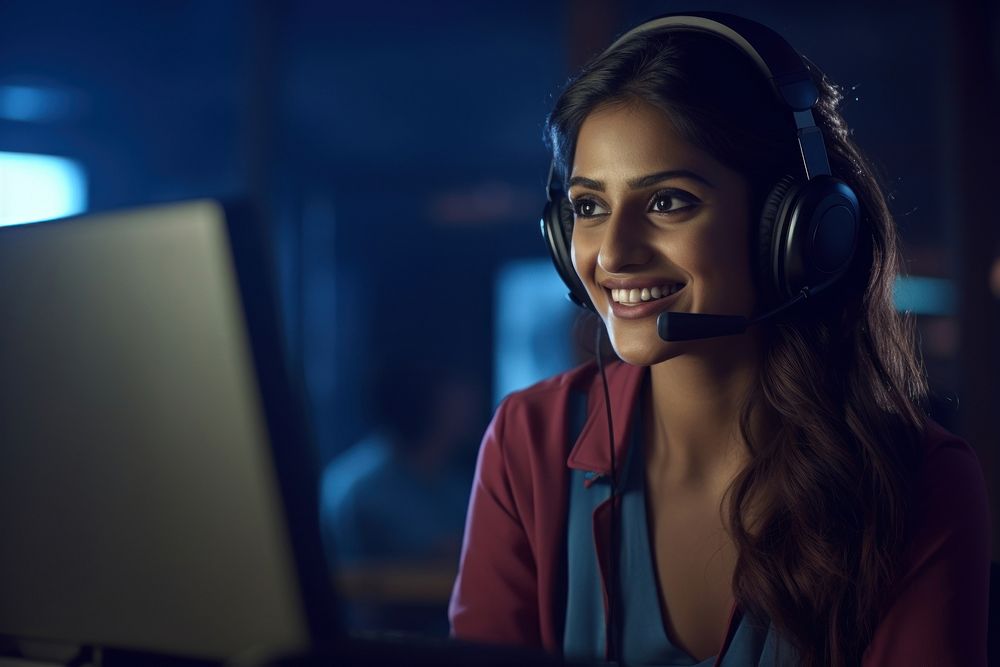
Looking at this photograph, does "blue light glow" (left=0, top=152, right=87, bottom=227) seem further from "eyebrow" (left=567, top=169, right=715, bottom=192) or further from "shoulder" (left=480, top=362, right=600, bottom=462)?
"eyebrow" (left=567, top=169, right=715, bottom=192)

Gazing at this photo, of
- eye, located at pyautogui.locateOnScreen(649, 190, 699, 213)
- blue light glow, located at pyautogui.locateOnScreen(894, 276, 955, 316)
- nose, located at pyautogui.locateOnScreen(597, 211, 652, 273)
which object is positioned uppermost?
eye, located at pyautogui.locateOnScreen(649, 190, 699, 213)

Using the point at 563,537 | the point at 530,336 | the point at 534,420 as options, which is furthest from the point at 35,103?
the point at 563,537

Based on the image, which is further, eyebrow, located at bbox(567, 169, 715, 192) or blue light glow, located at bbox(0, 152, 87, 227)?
blue light glow, located at bbox(0, 152, 87, 227)

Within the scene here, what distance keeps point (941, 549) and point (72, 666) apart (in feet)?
2.80

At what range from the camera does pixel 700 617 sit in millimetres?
1078

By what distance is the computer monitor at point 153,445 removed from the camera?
0.48 meters

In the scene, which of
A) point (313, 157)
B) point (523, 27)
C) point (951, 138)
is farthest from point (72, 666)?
point (313, 157)

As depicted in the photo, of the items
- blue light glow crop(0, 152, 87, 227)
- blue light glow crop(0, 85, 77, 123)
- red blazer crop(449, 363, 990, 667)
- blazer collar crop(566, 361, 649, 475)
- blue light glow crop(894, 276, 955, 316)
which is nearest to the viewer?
red blazer crop(449, 363, 990, 667)

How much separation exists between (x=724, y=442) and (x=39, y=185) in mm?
3891

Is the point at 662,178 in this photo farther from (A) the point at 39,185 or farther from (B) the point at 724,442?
(A) the point at 39,185

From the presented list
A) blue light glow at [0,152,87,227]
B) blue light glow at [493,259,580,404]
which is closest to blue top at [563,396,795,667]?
blue light glow at [0,152,87,227]

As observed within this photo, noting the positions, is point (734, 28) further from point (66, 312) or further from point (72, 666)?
point (72, 666)

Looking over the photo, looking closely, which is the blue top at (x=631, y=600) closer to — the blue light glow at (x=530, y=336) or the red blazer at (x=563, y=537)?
the red blazer at (x=563, y=537)

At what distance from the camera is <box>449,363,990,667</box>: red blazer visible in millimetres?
952
